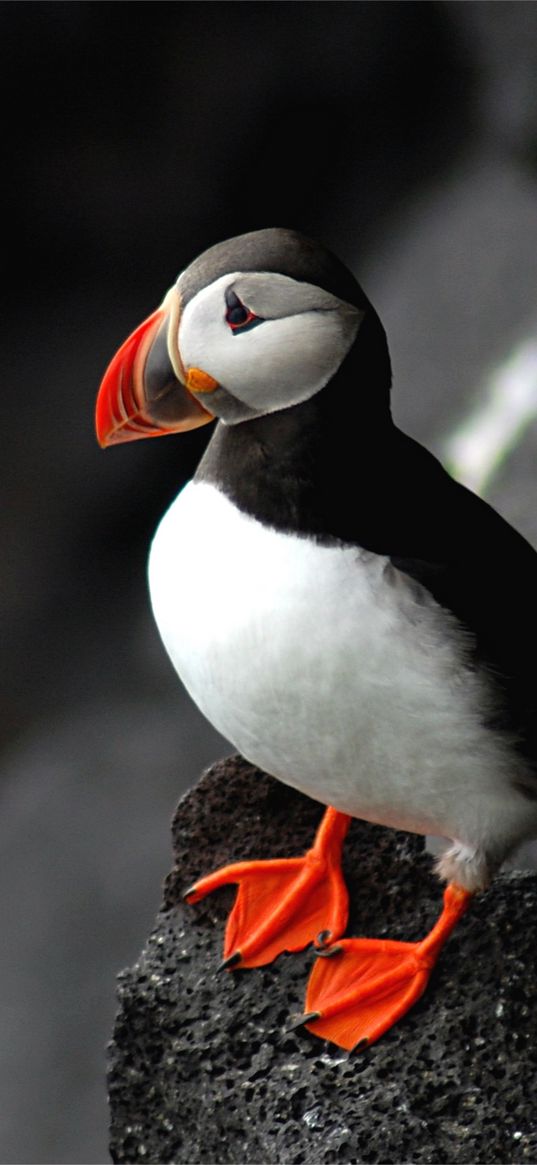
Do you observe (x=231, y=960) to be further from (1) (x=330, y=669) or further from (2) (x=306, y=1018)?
(1) (x=330, y=669)

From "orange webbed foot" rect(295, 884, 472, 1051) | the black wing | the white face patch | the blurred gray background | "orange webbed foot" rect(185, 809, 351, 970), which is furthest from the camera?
the blurred gray background

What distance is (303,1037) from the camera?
7.38 feet

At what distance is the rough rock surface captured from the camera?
2.11 meters

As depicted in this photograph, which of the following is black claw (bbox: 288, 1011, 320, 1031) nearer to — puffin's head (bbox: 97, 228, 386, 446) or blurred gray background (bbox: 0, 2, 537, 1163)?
puffin's head (bbox: 97, 228, 386, 446)

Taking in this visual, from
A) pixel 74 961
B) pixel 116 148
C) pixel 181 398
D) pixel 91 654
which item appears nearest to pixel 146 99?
pixel 116 148

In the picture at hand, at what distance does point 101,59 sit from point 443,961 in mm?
2665

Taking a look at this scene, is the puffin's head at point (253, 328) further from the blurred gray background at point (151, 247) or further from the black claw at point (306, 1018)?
the blurred gray background at point (151, 247)

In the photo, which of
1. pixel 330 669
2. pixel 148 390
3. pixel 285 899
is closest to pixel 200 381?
pixel 148 390

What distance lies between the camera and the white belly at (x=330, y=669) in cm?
200

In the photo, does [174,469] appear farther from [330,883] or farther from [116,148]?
[330,883]

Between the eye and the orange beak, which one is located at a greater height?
the eye

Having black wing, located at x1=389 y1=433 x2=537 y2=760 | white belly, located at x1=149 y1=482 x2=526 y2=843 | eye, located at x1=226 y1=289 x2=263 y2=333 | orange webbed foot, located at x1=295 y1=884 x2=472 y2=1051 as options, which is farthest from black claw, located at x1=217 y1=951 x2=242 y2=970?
eye, located at x1=226 y1=289 x2=263 y2=333

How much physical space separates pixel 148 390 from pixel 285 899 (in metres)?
0.78

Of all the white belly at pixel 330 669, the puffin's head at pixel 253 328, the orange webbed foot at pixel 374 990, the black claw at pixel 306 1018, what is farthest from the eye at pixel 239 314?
the black claw at pixel 306 1018
